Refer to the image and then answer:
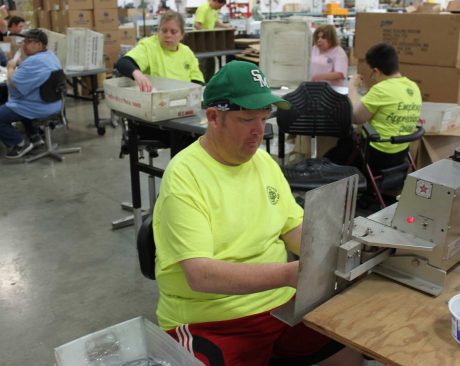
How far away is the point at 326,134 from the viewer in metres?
3.30

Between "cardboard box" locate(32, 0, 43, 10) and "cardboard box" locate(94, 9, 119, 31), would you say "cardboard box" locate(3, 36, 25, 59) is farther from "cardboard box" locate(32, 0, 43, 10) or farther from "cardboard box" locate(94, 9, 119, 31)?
"cardboard box" locate(94, 9, 119, 31)

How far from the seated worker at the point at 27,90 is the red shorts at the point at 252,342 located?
3801mm

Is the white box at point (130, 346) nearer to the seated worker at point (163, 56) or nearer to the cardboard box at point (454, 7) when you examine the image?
the seated worker at point (163, 56)

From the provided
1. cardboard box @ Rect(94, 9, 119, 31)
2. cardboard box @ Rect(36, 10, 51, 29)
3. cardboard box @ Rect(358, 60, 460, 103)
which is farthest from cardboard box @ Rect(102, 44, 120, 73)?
cardboard box @ Rect(358, 60, 460, 103)

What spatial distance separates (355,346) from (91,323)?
1665 mm

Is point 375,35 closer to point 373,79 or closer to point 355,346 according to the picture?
point 373,79

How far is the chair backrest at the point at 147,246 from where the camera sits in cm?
150

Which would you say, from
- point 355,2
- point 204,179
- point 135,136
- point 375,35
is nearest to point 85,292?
point 135,136

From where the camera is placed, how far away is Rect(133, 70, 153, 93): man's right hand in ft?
9.41

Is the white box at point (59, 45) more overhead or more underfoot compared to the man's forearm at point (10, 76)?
more overhead

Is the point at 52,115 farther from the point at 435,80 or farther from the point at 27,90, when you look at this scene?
the point at 435,80

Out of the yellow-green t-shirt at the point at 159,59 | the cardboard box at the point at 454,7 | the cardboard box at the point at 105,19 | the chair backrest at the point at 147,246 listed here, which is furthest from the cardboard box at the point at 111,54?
the chair backrest at the point at 147,246

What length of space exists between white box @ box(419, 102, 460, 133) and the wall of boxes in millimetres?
4538

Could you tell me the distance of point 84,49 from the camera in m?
5.75
